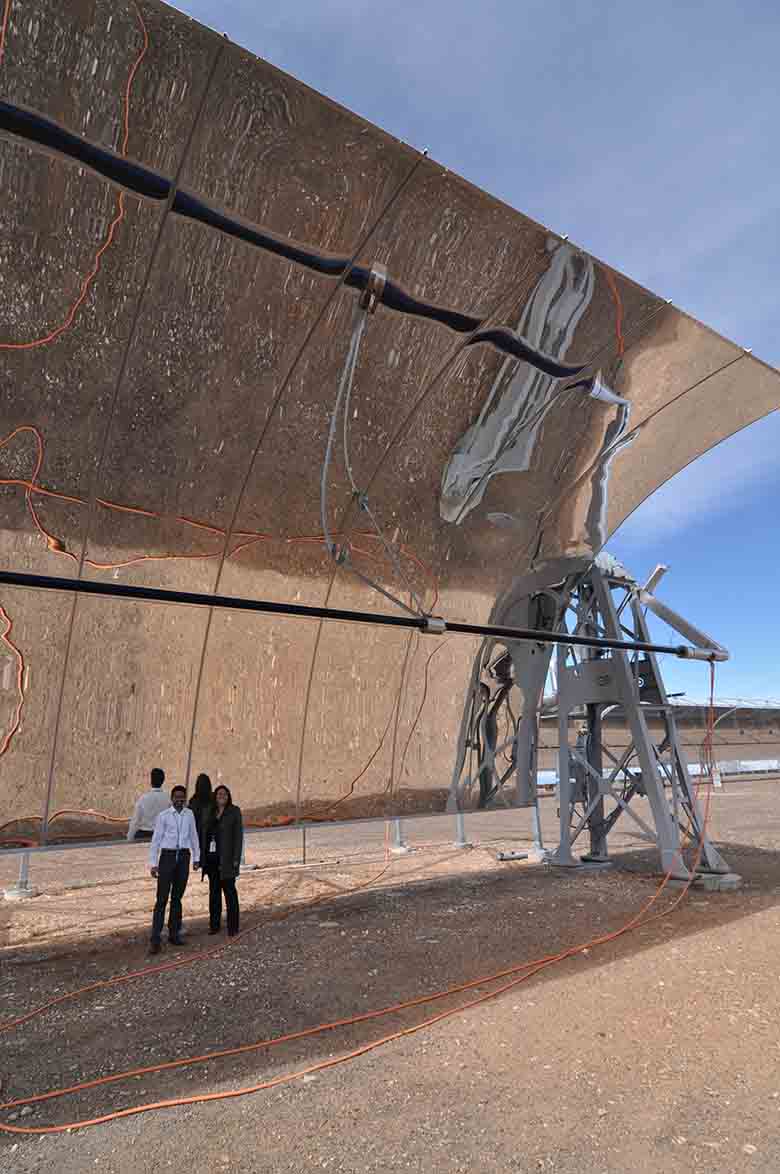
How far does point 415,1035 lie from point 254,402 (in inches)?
231

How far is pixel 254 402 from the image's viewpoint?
7.54 m

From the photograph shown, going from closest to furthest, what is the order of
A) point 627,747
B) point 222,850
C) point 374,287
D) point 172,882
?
point 374,287 → point 172,882 → point 222,850 → point 627,747

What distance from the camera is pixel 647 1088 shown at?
13.5 ft

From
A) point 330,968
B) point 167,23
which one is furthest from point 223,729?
point 167,23

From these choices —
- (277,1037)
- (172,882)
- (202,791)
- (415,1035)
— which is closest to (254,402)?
(202,791)

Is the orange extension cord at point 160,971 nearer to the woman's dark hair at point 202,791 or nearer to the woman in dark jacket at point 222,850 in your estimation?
the woman in dark jacket at point 222,850

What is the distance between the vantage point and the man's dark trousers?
7.54 meters

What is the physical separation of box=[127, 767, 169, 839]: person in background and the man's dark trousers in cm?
30

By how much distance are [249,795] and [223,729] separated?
897 millimetres

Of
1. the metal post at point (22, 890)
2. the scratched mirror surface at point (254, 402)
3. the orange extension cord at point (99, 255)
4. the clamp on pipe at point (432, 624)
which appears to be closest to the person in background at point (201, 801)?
the scratched mirror surface at point (254, 402)

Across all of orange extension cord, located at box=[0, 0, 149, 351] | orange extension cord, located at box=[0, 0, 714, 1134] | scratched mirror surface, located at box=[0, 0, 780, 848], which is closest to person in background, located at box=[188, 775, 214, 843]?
scratched mirror surface, located at box=[0, 0, 780, 848]

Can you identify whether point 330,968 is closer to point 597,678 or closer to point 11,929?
point 11,929

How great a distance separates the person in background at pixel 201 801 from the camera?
796cm

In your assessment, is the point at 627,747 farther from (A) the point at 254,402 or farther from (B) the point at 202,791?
(A) the point at 254,402
